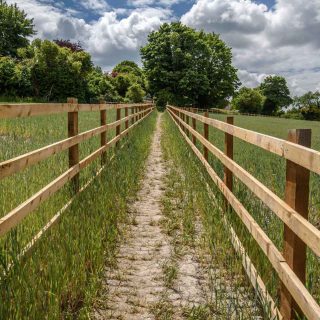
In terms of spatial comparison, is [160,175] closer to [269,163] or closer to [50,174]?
[269,163]

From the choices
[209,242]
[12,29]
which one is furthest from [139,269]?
[12,29]

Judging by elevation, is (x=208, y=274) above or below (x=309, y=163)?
below

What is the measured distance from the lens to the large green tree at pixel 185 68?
199 ft

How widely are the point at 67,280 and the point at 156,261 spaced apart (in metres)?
1.19

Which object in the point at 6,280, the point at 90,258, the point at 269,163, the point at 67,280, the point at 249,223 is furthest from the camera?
the point at 269,163

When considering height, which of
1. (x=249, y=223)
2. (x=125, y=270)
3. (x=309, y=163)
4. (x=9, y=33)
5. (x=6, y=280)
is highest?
(x=9, y=33)

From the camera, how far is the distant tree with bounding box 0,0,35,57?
6831 cm

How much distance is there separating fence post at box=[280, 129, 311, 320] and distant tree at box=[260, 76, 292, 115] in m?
121

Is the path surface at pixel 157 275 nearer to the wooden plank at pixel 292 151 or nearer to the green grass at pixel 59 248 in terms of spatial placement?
the green grass at pixel 59 248

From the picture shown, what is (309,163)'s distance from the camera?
2.17m

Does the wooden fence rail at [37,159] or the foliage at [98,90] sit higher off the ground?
the foliage at [98,90]

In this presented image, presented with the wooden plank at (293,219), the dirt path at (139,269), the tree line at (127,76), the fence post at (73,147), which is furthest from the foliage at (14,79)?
the wooden plank at (293,219)

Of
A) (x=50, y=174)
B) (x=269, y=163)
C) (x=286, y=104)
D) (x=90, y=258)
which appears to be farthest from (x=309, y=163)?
(x=286, y=104)

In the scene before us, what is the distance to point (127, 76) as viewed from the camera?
247ft
